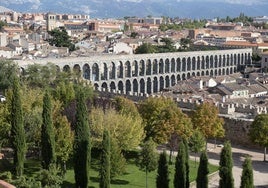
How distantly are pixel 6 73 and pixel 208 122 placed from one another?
63.1ft

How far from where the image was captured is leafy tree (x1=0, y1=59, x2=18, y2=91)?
43719 mm

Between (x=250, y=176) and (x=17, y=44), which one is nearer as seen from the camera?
(x=250, y=176)

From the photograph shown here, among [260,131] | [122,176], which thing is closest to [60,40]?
[260,131]

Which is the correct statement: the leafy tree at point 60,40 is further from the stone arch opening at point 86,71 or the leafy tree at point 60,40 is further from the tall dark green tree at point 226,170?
the tall dark green tree at point 226,170

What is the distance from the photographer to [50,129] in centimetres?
2489

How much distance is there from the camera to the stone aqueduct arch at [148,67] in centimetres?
6322

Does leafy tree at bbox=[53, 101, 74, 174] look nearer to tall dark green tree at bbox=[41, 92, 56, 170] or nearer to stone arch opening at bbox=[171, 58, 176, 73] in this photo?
tall dark green tree at bbox=[41, 92, 56, 170]

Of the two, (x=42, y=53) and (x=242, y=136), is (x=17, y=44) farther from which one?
(x=242, y=136)

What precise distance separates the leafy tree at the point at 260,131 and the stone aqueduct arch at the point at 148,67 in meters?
26.4

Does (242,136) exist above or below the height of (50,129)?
below

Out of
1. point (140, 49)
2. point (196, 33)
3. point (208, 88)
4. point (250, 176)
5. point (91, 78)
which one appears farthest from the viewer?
point (196, 33)

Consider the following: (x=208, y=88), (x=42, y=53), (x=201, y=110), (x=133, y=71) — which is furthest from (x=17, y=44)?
(x=201, y=110)

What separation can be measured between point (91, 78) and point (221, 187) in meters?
42.4

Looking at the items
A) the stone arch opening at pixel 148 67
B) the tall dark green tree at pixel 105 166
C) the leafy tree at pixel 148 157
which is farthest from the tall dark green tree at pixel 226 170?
the stone arch opening at pixel 148 67
